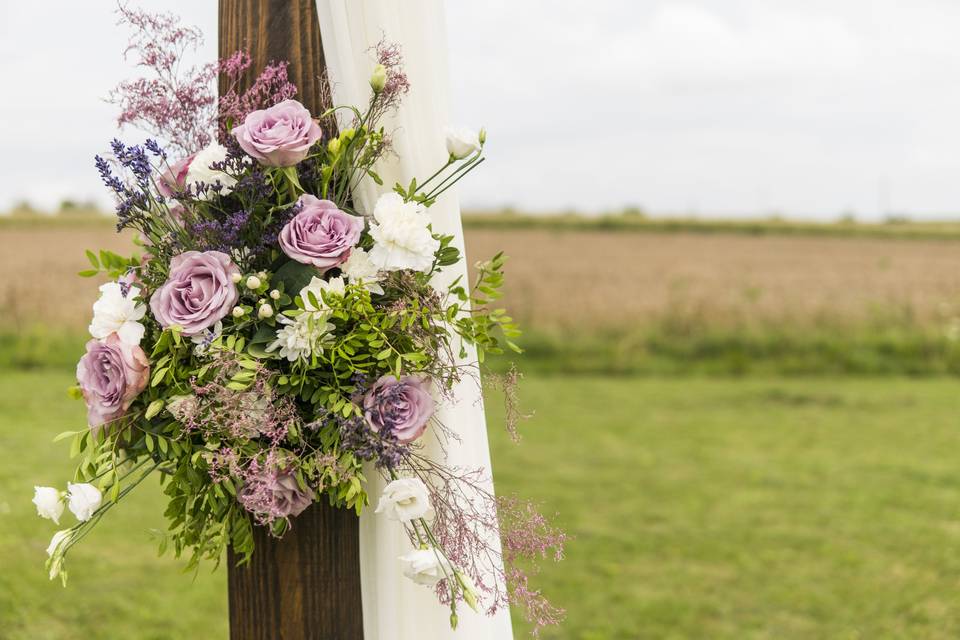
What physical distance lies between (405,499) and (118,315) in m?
0.84

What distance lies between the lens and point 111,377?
2.02 meters

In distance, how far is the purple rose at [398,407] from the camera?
1974mm

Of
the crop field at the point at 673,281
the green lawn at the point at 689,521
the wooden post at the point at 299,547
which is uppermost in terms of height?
the crop field at the point at 673,281

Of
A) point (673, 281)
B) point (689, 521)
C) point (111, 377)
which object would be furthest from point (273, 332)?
point (673, 281)

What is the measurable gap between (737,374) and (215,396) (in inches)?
399

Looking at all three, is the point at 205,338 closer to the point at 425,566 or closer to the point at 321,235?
the point at 321,235

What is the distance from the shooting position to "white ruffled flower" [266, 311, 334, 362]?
6.40 feet

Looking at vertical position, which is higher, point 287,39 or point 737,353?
point 287,39

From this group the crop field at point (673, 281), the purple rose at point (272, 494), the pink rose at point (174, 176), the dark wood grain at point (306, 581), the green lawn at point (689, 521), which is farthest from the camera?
the crop field at point (673, 281)

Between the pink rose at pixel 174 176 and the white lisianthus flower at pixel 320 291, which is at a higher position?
the pink rose at pixel 174 176

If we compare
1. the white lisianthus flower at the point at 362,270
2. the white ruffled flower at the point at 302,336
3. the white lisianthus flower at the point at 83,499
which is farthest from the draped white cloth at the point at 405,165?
the white lisianthus flower at the point at 83,499

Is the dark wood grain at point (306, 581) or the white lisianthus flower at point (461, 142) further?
the dark wood grain at point (306, 581)

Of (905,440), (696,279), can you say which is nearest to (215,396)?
(905,440)

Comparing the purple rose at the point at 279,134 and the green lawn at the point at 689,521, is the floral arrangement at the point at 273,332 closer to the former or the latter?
the purple rose at the point at 279,134
